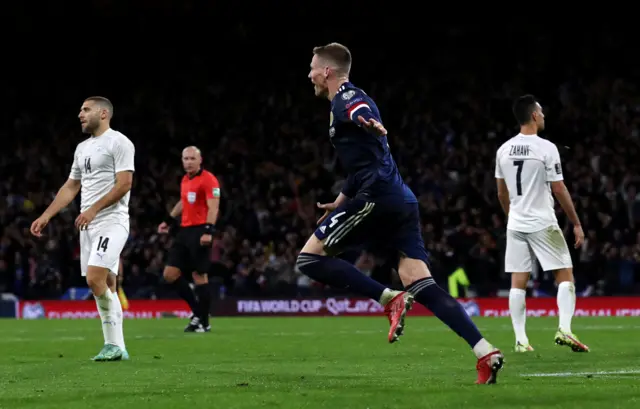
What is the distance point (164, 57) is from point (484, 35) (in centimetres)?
963

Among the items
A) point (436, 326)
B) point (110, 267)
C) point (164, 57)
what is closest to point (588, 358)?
point (110, 267)

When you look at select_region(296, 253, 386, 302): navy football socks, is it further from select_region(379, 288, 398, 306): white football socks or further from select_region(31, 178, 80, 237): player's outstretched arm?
select_region(31, 178, 80, 237): player's outstretched arm

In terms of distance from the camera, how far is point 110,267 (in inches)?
408

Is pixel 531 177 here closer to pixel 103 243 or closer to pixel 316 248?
pixel 103 243

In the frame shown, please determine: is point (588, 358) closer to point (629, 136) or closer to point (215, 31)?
point (629, 136)

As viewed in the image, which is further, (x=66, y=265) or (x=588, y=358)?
(x=66, y=265)

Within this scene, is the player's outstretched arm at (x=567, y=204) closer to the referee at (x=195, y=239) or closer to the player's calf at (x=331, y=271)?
the player's calf at (x=331, y=271)

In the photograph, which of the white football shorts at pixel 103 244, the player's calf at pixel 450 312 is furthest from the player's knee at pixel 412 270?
the white football shorts at pixel 103 244

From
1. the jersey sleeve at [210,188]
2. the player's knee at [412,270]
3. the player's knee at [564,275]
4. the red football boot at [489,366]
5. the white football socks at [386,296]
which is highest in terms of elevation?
the jersey sleeve at [210,188]

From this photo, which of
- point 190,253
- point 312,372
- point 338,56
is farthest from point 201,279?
point 338,56

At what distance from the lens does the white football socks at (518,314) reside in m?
11.4

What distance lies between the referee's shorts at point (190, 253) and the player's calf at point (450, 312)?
28.7ft

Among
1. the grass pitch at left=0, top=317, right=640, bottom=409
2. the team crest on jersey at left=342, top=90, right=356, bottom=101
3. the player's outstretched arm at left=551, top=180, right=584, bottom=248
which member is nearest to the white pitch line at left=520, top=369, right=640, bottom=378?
the grass pitch at left=0, top=317, right=640, bottom=409

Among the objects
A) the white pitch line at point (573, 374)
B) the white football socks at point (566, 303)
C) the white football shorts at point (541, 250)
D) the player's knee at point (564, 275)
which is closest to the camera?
the white pitch line at point (573, 374)
